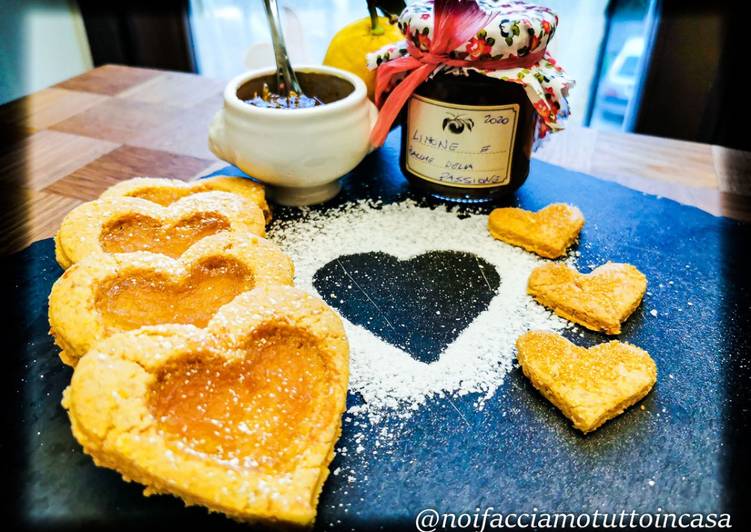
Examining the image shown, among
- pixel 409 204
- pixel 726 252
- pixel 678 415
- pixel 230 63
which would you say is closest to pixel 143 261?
pixel 409 204

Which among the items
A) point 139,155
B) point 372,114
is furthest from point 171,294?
point 139,155

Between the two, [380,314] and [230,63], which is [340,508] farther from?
[230,63]

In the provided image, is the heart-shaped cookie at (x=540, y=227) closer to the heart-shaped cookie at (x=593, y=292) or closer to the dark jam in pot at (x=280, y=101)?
the heart-shaped cookie at (x=593, y=292)

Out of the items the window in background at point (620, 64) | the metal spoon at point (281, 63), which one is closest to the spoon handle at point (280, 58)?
the metal spoon at point (281, 63)

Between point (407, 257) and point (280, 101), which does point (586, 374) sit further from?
point (280, 101)

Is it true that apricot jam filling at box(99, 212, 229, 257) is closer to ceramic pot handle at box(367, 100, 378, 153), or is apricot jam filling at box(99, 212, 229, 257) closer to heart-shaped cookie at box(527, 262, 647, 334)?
ceramic pot handle at box(367, 100, 378, 153)
